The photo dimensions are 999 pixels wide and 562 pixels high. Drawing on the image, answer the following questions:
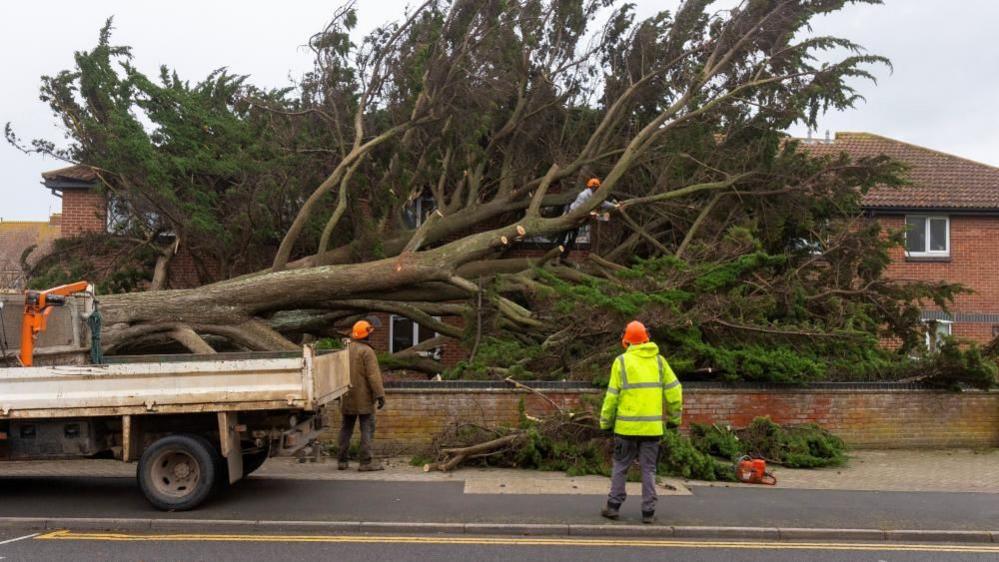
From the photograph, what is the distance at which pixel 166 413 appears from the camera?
306 inches

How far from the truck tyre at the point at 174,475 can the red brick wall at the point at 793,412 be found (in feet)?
10.9

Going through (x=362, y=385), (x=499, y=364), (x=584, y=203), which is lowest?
(x=362, y=385)

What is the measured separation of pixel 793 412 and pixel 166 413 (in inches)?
323

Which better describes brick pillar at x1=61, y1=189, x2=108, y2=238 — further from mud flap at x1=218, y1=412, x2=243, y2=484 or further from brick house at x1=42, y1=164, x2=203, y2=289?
mud flap at x1=218, y1=412, x2=243, y2=484

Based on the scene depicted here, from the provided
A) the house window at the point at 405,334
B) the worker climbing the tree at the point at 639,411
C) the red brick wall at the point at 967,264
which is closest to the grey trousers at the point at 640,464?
the worker climbing the tree at the point at 639,411

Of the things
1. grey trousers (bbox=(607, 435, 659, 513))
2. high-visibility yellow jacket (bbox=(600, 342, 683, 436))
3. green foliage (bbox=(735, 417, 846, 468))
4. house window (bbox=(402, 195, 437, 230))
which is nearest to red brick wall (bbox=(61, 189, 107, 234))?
house window (bbox=(402, 195, 437, 230))

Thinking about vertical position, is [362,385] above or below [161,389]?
below

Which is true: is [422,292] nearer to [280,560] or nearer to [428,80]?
[428,80]

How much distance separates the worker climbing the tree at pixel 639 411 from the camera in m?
7.41

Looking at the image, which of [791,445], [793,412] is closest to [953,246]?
[793,412]

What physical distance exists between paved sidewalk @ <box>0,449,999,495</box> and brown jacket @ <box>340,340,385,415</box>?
773 millimetres

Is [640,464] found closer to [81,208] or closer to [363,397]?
[363,397]

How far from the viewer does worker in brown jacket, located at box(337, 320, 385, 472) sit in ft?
32.0

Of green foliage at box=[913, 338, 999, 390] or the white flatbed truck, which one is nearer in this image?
the white flatbed truck
